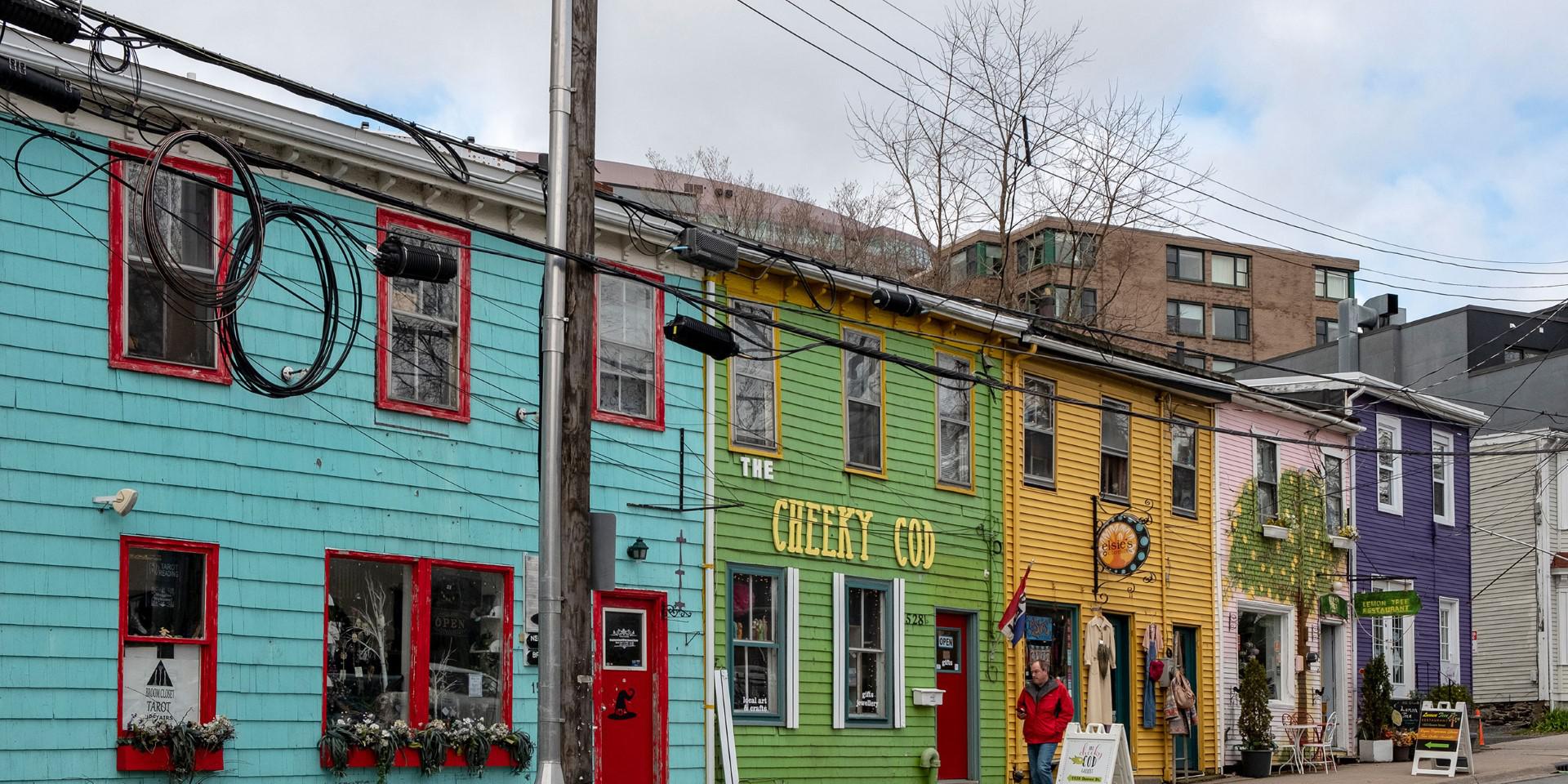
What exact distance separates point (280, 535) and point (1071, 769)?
9.33m

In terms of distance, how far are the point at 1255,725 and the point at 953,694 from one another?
6.29m

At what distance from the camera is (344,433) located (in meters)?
14.4

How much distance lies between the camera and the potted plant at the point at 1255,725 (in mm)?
24750

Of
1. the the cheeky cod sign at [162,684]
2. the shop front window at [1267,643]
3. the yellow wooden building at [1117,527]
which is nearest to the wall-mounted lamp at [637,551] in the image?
the the cheeky cod sign at [162,684]

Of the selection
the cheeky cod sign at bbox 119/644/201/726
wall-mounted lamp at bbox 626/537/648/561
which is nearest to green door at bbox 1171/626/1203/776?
wall-mounted lamp at bbox 626/537/648/561

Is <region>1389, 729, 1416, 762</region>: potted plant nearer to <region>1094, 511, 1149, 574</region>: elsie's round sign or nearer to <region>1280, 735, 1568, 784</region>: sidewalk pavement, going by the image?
<region>1280, 735, 1568, 784</region>: sidewalk pavement

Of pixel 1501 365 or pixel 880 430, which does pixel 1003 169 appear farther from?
pixel 1501 365

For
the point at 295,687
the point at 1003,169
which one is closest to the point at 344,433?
the point at 295,687

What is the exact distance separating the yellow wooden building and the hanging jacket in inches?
137

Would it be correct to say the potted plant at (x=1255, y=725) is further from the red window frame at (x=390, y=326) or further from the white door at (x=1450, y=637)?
the red window frame at (x=390, y=326)

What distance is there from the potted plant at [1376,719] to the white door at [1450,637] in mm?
4479

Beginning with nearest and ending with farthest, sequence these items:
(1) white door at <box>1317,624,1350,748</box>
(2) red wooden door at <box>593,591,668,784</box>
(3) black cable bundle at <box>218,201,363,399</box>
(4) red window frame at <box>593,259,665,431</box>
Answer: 1. (3) black cable bundle at <box>218,201,363,399</box>
2. (2) red wooden door at <box>593,591,668,784</box>
3. (4) red window frame at <box>593,259,665,431</box>
4. (1) white door at <box>1317,624,1350,748</box>

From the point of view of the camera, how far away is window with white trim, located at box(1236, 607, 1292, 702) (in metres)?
26.9

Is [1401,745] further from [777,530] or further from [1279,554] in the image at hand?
[777,530]
